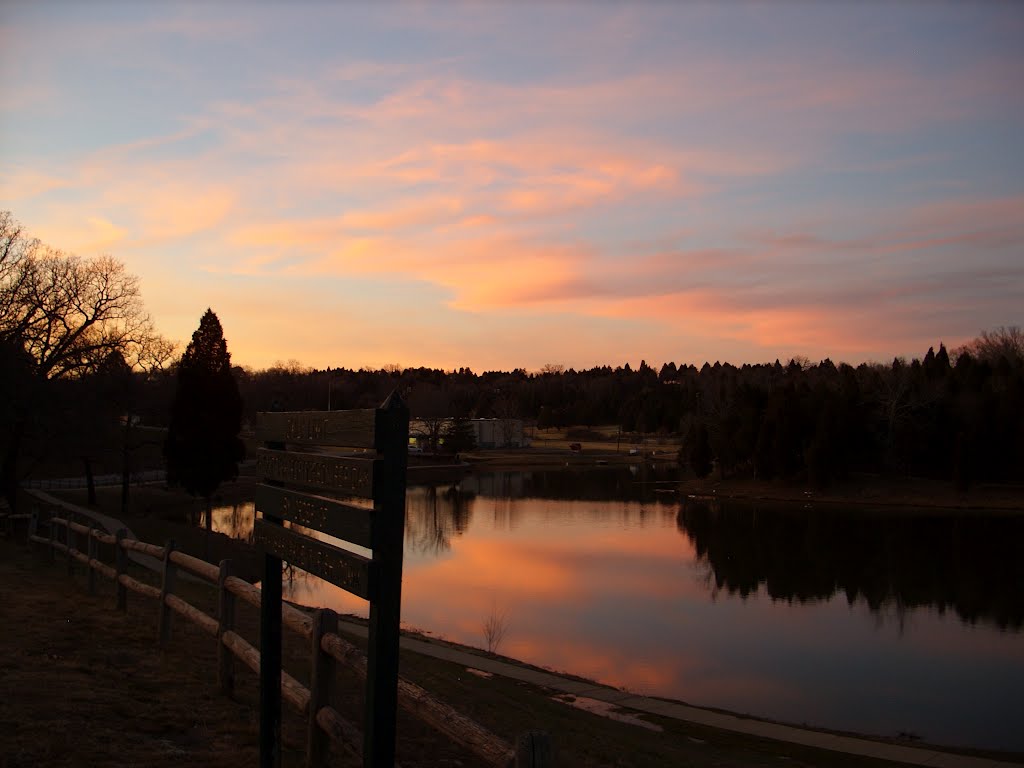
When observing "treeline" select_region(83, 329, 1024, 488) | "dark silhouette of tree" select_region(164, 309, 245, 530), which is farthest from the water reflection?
"treeline" select_region(83, 329, 1024, 488)

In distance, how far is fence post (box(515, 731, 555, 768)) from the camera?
12.1 feet

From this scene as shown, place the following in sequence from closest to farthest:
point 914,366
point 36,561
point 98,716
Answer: point 98,716 < point 36,561 < point 914,366

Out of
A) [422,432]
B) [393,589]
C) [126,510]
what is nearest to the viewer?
[393,589]

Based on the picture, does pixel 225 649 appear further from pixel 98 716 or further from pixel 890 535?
pixel 890 535

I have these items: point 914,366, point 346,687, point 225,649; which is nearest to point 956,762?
point 346,687

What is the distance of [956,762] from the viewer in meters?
13.2

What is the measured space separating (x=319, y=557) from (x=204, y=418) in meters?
41.7

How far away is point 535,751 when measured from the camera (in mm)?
3703

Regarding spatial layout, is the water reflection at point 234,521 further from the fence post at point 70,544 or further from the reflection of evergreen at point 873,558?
the fence post at point 70,544

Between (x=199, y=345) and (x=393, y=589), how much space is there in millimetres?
44309

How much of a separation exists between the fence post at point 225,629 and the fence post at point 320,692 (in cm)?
252

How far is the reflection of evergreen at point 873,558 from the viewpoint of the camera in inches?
1196

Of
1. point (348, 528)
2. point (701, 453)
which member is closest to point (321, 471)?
point (348, 528)

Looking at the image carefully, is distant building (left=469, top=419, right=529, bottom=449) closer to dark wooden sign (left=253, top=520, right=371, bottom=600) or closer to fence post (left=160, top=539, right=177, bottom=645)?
fence post (left=160, top=539, right=177, bottom=645)
